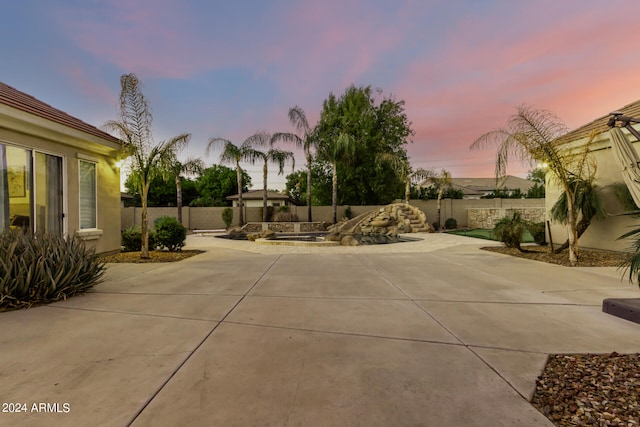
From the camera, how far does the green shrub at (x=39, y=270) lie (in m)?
4.12

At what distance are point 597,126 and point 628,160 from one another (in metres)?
7.53

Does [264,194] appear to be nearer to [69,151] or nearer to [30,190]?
[69,151]

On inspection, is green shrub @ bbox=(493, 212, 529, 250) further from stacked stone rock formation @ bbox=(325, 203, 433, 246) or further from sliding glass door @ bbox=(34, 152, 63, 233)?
sliding glass door @ bbox=(34, 152, 63, 233)

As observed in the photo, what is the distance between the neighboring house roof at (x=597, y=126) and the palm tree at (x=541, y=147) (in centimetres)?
89

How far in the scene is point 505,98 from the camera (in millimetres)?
13172

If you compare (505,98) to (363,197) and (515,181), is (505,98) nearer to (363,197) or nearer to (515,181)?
(363,197)

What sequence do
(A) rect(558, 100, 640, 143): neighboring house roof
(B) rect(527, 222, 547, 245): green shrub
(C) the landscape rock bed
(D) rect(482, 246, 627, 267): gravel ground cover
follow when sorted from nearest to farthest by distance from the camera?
(C) the landscape rock bed → (D) rect(482, 246, 627, 267): gravel ground cover → (A) rect(558, 100, 640, 143): neighboring house roof → (B) rect(527, 222, 547, 245): green shrub

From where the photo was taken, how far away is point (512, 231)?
968cm

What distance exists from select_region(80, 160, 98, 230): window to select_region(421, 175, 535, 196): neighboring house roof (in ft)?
128

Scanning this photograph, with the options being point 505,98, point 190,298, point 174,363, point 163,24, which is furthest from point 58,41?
point 505,98

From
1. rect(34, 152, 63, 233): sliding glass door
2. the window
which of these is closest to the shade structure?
rect(34, 152, 63, 233): sliding glass door

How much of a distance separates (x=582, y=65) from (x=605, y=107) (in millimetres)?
2967

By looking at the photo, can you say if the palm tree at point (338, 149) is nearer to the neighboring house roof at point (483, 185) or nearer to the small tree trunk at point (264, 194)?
the small tree trunk at point (264, 194)

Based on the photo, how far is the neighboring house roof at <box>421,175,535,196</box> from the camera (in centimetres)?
4881
